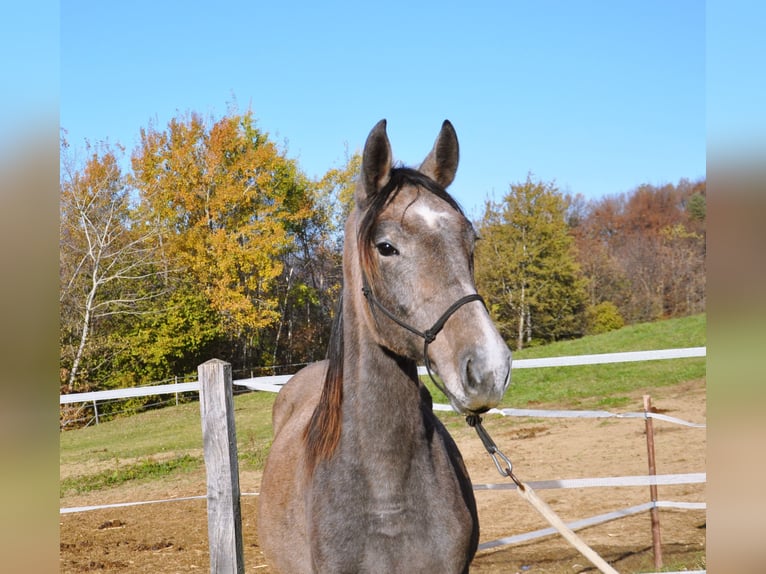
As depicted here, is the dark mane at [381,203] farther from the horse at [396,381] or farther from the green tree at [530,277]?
the green tree at [530,277]

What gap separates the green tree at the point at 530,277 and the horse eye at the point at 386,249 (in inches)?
1022

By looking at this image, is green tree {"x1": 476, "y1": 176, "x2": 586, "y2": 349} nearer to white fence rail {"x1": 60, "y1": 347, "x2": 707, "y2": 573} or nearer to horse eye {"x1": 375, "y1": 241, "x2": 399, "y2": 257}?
white fence rail {"x1": 60, "y1": 347, "x2": 707, "y2": 573}

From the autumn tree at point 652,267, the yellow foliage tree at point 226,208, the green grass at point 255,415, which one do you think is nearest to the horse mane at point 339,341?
the green grass at point 255,415

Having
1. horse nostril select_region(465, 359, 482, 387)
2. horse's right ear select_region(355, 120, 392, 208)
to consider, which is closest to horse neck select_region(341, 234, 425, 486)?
horse's right ear select_region(355, 120, 392, 208)

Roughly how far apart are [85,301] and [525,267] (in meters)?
18.7

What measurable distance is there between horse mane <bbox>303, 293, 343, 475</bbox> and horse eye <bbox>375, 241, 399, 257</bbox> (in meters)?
0.45

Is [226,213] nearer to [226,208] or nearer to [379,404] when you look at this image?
[226,208]

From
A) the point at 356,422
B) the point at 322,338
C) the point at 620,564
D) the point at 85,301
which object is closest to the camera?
the point at 356,422

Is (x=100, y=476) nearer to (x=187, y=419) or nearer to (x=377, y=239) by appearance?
(x=187, y=419)

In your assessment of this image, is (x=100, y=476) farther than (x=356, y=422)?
Yes

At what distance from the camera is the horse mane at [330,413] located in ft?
8.15
